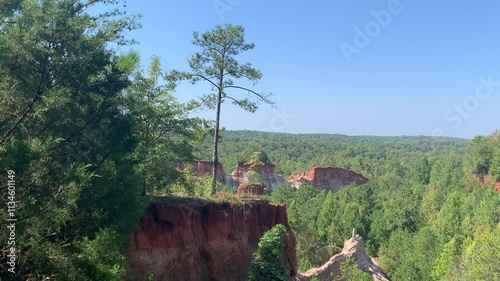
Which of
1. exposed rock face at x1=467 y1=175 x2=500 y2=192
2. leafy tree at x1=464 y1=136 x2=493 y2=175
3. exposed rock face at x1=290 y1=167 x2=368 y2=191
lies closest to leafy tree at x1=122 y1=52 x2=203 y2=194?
exposed rock face at x1=467 y1=175 x2=500 y2=192

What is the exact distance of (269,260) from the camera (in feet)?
46.8

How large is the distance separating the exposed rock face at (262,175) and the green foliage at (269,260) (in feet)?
125

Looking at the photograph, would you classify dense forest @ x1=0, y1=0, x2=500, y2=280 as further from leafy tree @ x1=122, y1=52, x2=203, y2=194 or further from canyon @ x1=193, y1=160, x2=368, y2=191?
canyon @ x1=193, y1=160, x2=368, y2=191

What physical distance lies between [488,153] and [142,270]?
55068mm

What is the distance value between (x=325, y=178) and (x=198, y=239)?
5765 centimetres

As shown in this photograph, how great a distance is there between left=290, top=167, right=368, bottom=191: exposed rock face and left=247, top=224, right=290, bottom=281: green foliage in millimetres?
53162

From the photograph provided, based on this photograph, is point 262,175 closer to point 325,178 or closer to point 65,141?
point 325,178

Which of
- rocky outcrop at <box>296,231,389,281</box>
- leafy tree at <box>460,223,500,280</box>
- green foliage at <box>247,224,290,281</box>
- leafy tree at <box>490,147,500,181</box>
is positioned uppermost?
leafy tree at <box>490,147,500,181</box>

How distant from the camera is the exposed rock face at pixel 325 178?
68.2 m

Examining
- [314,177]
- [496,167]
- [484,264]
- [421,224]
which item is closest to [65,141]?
[484,264]

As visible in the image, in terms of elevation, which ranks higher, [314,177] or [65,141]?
[65,141]

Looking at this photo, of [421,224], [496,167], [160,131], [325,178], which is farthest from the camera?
[325,178]

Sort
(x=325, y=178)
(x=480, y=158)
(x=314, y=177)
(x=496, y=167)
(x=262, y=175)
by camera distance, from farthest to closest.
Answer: (x=325, y=178) → (x=314, y=177) → (x=262, y=175) → (x=480, y=158) → (x=496, y=167)

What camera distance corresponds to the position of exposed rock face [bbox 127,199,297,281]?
41.7 ft
